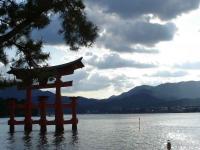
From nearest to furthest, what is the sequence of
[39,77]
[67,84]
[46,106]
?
[39,77], [67,84], [46,106]

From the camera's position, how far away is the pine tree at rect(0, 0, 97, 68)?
37.7ft

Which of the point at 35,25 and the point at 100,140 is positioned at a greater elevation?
the point at 35,25

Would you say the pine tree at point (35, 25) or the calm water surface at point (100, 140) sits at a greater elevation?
the pine tree at point (35, 25)

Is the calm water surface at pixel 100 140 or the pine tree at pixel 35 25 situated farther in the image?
the calm water surface at pixel 100 140

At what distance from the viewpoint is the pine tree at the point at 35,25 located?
11.5 metres

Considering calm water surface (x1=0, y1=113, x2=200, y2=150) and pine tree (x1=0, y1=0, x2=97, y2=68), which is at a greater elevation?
pine tree (x1=0, y1=0, x2=97, y2=68)

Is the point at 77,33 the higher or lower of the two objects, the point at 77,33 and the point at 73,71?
the lower

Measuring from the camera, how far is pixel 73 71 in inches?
1742

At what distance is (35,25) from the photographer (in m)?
12.1

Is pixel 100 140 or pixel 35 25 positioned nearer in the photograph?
pixel 35 25

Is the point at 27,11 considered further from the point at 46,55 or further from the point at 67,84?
the point at 67,84

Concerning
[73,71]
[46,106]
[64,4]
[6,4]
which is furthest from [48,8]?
[46,106]

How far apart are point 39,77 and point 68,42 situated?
1224mm

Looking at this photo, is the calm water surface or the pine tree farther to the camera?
the calm water surface
